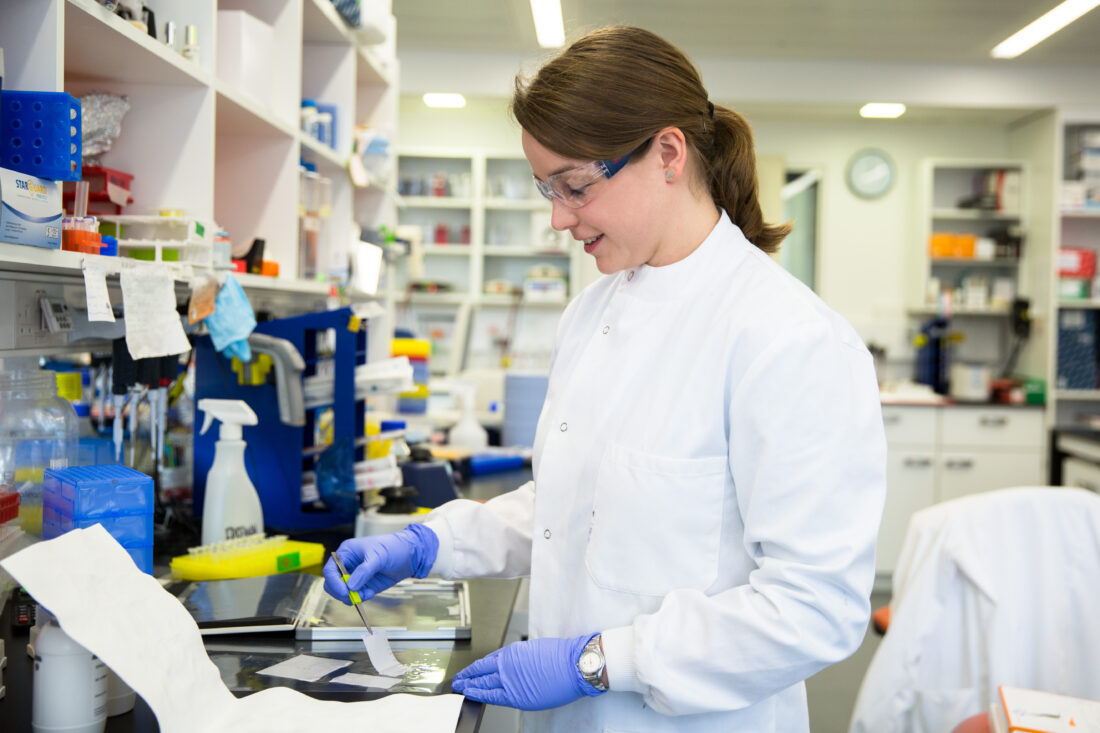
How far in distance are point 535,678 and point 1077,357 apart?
212 inches

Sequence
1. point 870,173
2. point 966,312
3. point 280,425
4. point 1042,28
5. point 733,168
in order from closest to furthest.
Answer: point 733,168, point 280,425, point 1042,28, point 966,312, point 870,173

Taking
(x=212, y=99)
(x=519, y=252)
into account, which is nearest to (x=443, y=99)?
(x=519, y=252)

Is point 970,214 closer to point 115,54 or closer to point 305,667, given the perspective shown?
point 115,54

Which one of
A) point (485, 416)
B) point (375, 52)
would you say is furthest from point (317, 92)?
point (485, 416)

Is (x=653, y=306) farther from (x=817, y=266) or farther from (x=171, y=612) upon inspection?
(x=817, y=266)

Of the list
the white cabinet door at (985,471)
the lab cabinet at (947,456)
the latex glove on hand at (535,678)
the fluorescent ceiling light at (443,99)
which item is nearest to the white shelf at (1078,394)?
the lab cabinet at (947,456)

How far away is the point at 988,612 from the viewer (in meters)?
2.04

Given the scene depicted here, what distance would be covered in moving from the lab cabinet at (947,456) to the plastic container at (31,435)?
4.58m

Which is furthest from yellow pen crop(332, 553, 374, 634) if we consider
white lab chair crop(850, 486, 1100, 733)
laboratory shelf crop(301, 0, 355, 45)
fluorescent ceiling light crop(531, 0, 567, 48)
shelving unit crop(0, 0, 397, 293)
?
fluorescent ceiling light crop(531, 0, 567, 48)

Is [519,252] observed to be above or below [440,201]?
below

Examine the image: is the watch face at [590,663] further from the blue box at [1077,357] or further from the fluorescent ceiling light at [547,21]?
the blue box at [1077,357]

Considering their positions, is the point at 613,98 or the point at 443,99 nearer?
the point at 613,98

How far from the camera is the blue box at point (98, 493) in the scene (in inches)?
43.4

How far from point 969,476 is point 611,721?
4.66 metres
